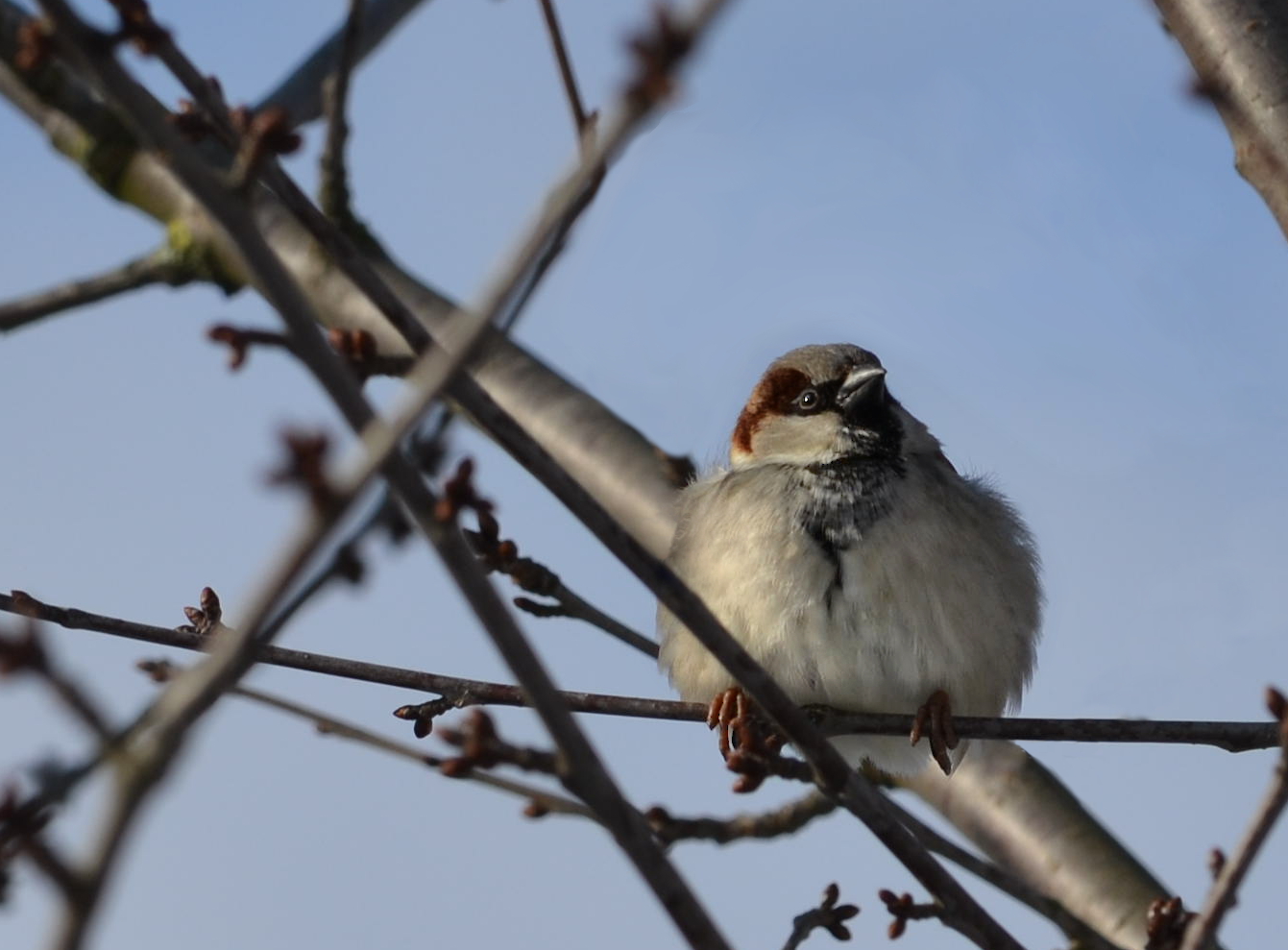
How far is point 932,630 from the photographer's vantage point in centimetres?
363

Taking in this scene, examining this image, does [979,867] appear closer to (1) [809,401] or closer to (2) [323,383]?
(1) [809,401]

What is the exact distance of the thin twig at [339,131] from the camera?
8.76 ft

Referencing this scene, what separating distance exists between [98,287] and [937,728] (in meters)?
1.93

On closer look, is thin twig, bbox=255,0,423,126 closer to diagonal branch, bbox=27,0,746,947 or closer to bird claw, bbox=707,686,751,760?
bird claw, bbox=707,686,751,760

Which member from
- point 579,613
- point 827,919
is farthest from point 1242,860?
point 579,613

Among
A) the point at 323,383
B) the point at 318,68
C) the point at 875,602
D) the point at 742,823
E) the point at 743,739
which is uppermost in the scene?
the point at 318,68

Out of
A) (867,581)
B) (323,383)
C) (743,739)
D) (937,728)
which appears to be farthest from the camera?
(867,581)

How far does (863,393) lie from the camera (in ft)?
13.8

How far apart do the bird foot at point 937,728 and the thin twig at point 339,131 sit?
160 centimetres

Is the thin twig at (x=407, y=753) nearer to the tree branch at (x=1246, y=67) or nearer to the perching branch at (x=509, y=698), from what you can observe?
the perching branch at (x=509, y=698)

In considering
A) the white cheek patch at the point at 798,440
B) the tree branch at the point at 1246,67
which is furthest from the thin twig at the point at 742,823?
the tree branch at the point at 1246,67

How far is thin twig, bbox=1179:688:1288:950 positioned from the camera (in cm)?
190

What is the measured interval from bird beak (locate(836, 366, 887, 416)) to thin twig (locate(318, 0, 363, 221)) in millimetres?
1325

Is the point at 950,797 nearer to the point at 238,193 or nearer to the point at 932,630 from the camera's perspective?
the point at 932,630
